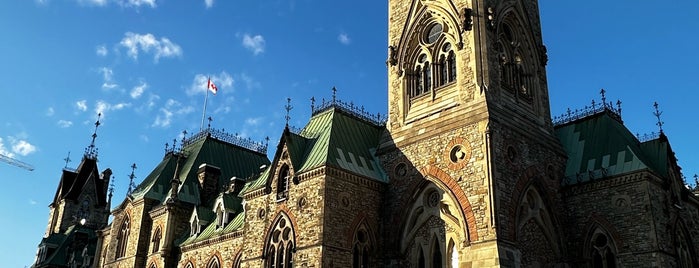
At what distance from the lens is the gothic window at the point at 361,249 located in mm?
30020

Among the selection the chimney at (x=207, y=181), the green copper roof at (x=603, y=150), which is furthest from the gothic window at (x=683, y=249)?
the chimney at (x=207, y=181)

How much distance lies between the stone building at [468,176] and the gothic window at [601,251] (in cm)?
7

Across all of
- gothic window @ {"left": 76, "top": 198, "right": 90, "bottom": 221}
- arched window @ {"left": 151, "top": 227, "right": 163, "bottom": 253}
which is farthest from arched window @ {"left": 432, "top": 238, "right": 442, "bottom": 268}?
gothic window @ {"left": 76, "top": 198, "right": 90, "bottom": 221}

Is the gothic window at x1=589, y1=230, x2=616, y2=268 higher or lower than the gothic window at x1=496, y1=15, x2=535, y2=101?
above

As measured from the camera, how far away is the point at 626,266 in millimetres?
28562

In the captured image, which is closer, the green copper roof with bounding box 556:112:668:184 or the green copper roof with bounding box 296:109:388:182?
the green copper roof with bounding box 556:112:668:184

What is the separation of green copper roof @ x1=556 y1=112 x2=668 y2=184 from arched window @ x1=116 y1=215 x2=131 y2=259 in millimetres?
31055

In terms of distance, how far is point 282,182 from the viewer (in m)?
32.7

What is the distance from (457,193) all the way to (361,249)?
5.52 meters

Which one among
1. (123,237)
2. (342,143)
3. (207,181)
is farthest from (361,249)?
(123,237)

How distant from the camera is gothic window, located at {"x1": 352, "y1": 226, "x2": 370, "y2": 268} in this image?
98.5 ft

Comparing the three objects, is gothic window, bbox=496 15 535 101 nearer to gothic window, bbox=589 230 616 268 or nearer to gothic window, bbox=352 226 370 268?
gothic window, bbox=589 230 616 268

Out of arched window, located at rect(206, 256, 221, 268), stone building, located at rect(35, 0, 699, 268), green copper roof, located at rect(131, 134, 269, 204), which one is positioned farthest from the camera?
green copper roof, located at rect(131, 134, 269, 204)

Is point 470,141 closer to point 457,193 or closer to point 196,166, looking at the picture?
point 457,193
